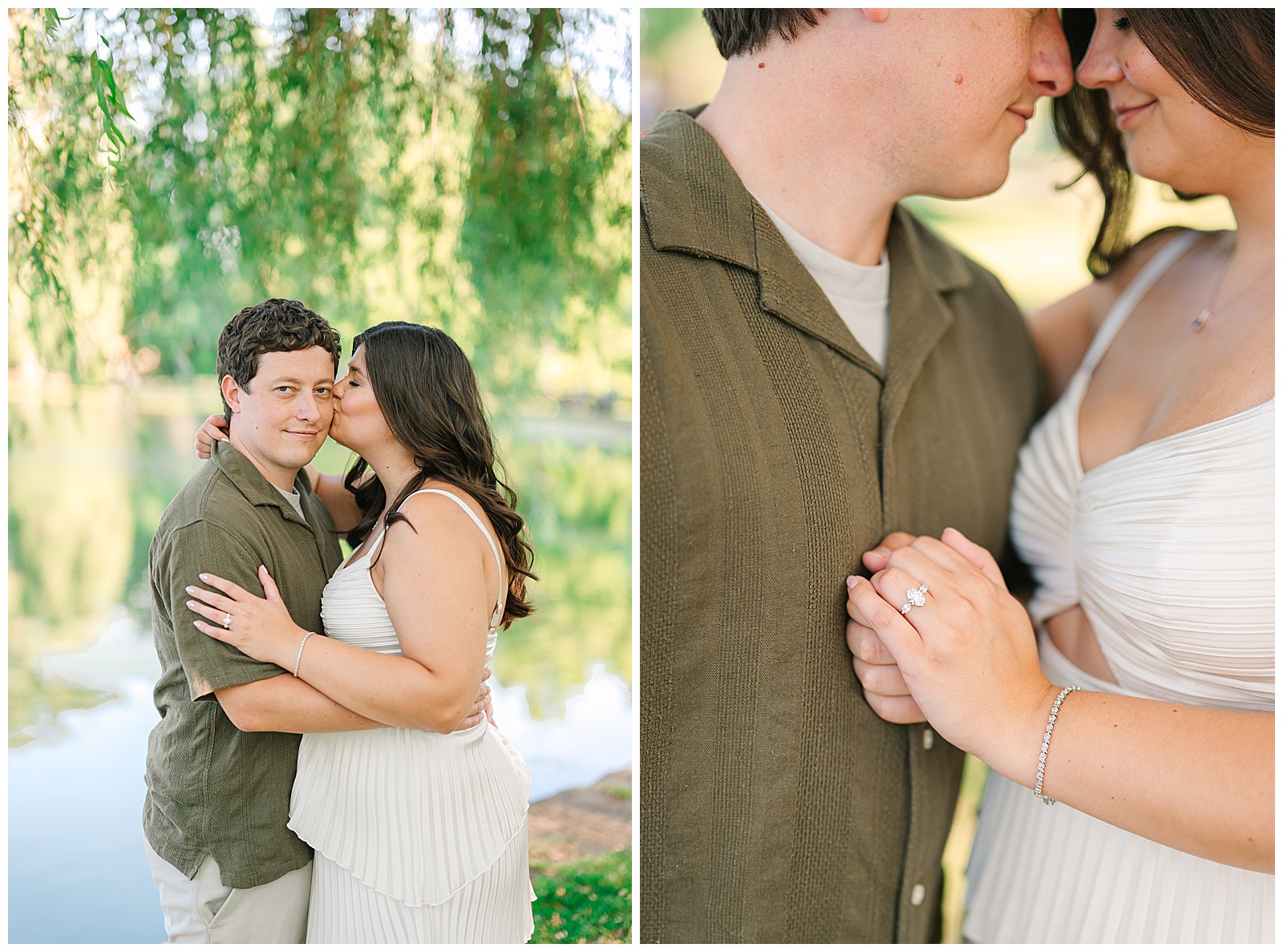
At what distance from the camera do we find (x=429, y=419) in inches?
49.3

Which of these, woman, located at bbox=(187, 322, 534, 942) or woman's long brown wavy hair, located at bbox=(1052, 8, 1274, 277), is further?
woman's long brown wavy hair, located at bbox=(1052, 8, 1274, 277)

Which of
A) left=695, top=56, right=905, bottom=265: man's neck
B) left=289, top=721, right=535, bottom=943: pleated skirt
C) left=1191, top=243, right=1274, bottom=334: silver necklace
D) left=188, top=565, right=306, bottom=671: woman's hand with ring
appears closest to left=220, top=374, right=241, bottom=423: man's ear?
left=188, top=565, right=306, bottom=671: woman's hand with ring

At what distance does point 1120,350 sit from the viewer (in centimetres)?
168

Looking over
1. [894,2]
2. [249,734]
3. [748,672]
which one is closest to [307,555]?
[249,734]

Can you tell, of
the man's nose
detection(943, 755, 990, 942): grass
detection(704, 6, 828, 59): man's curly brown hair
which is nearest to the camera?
detection(704, 6, 828, 59): man's curly brown hair

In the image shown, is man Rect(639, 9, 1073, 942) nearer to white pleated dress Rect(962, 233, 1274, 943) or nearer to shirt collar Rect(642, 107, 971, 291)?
shirt collar Rect(642, 107, 971, 291)

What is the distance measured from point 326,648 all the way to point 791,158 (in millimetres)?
991

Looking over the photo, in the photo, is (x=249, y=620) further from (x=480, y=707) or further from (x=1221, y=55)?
(x=1221, y=55)

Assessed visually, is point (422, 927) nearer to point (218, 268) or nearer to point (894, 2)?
point (218, 268)

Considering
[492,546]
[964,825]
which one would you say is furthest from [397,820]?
[964,825]

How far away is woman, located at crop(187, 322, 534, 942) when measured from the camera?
1155mm

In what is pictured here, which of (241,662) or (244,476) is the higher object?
(244,476)

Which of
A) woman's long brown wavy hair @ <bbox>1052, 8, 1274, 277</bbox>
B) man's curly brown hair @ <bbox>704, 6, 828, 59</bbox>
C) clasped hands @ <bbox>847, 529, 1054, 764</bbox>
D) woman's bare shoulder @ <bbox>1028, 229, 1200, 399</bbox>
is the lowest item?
clasped hands @ <bbox>847, 529, 1054, 764</bbox>

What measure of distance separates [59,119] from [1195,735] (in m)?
1.76
